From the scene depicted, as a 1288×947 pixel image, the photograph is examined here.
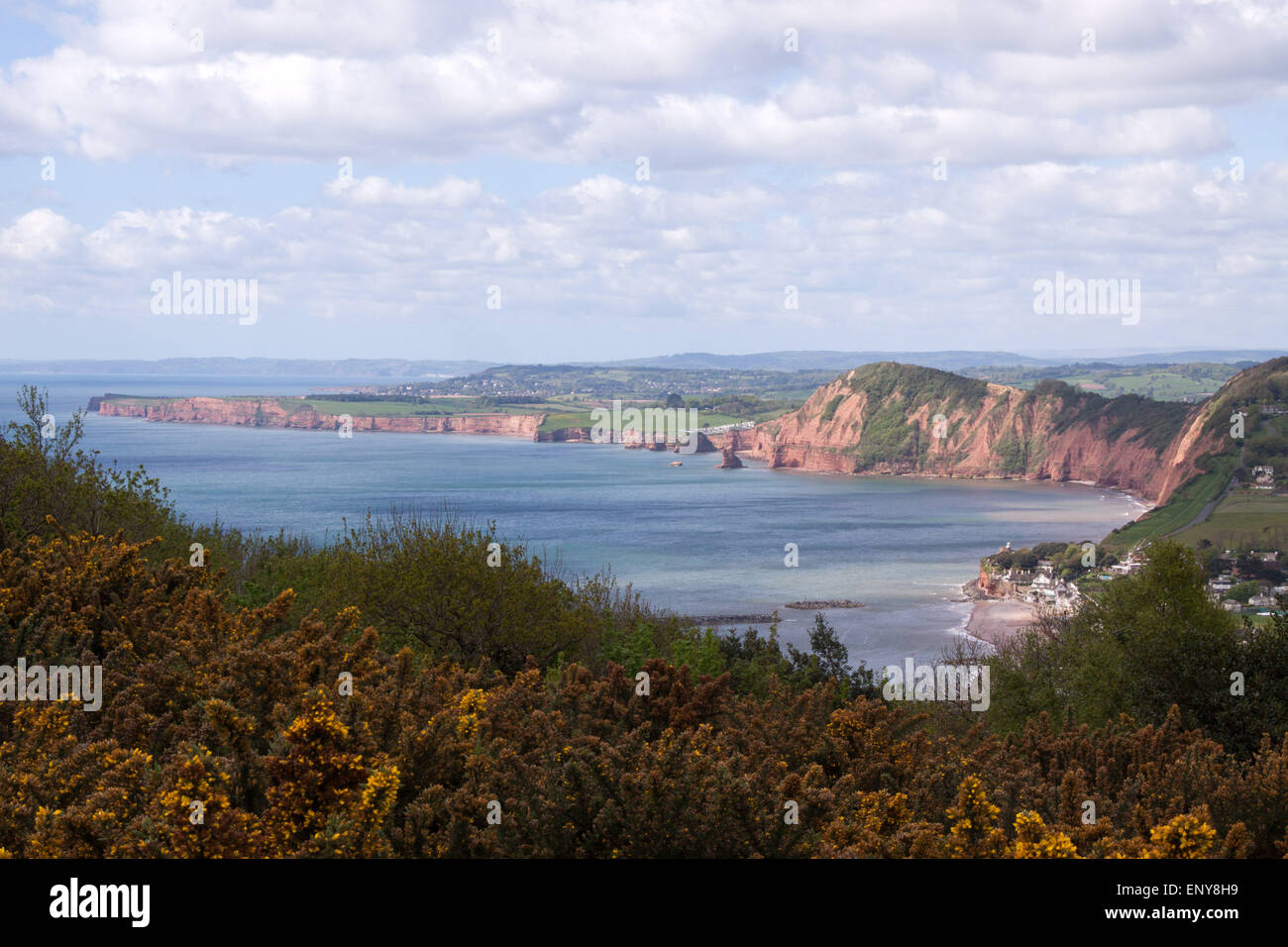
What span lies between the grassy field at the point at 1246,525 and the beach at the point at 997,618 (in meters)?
28.7

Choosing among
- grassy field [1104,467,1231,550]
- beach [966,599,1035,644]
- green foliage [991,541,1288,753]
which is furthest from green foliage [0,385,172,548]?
grassy field [1104,467,1231,550]

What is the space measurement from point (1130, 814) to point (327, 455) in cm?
20099

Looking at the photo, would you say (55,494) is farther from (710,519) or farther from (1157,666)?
(710,519)

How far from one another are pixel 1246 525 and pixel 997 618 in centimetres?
5104

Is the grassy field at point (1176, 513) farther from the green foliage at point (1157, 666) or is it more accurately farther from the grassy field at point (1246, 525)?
the green foliage at point (1157, 666)

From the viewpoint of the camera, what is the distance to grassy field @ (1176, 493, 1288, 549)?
113 metres

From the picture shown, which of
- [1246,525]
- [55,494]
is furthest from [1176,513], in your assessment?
[55,494]

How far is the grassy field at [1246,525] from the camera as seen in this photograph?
370 ft

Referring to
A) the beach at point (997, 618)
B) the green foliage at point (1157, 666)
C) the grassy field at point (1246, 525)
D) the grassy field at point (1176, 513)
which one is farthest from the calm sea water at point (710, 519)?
the green foliage at point (1157, 666)

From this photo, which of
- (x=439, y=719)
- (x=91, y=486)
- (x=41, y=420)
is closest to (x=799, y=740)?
(x=439, y=719)

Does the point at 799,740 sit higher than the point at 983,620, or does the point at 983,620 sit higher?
the point at 799,740
